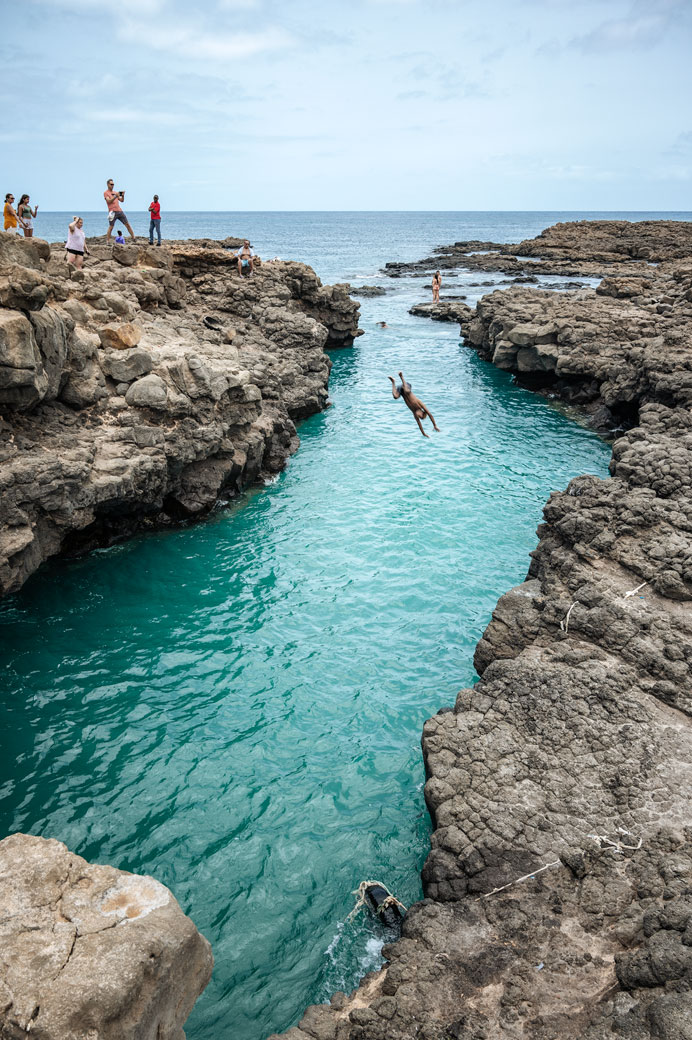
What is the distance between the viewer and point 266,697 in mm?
14461

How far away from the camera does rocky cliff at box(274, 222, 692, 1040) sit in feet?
22.9

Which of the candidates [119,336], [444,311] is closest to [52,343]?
[119,336]

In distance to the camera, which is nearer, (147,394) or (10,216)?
(147,394)

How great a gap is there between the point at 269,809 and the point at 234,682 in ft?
11.9

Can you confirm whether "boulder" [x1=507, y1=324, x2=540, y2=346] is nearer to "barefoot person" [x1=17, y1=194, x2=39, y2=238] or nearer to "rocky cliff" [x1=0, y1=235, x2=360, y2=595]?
"rocky cliff" [x1=0, y1=235, x2=360, y2=595]

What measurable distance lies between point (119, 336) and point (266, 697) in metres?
12.0

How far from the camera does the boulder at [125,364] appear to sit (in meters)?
19.1

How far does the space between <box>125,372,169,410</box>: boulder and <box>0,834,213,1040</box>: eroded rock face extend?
1443cm

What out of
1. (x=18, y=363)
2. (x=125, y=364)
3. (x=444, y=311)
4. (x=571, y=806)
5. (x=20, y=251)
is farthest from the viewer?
(x=444, y=311)

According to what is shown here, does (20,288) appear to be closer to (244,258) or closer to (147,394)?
(147,394)

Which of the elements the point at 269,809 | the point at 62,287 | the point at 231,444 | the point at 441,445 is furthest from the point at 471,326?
the point at 269,809

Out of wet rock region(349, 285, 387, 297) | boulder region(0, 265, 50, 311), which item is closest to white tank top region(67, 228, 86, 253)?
boulder region(0, 265, 50, 311)

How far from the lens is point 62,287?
62.4ft

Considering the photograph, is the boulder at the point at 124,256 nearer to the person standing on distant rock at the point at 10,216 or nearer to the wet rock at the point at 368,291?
the person standing on distant rock at the point at 10,216
